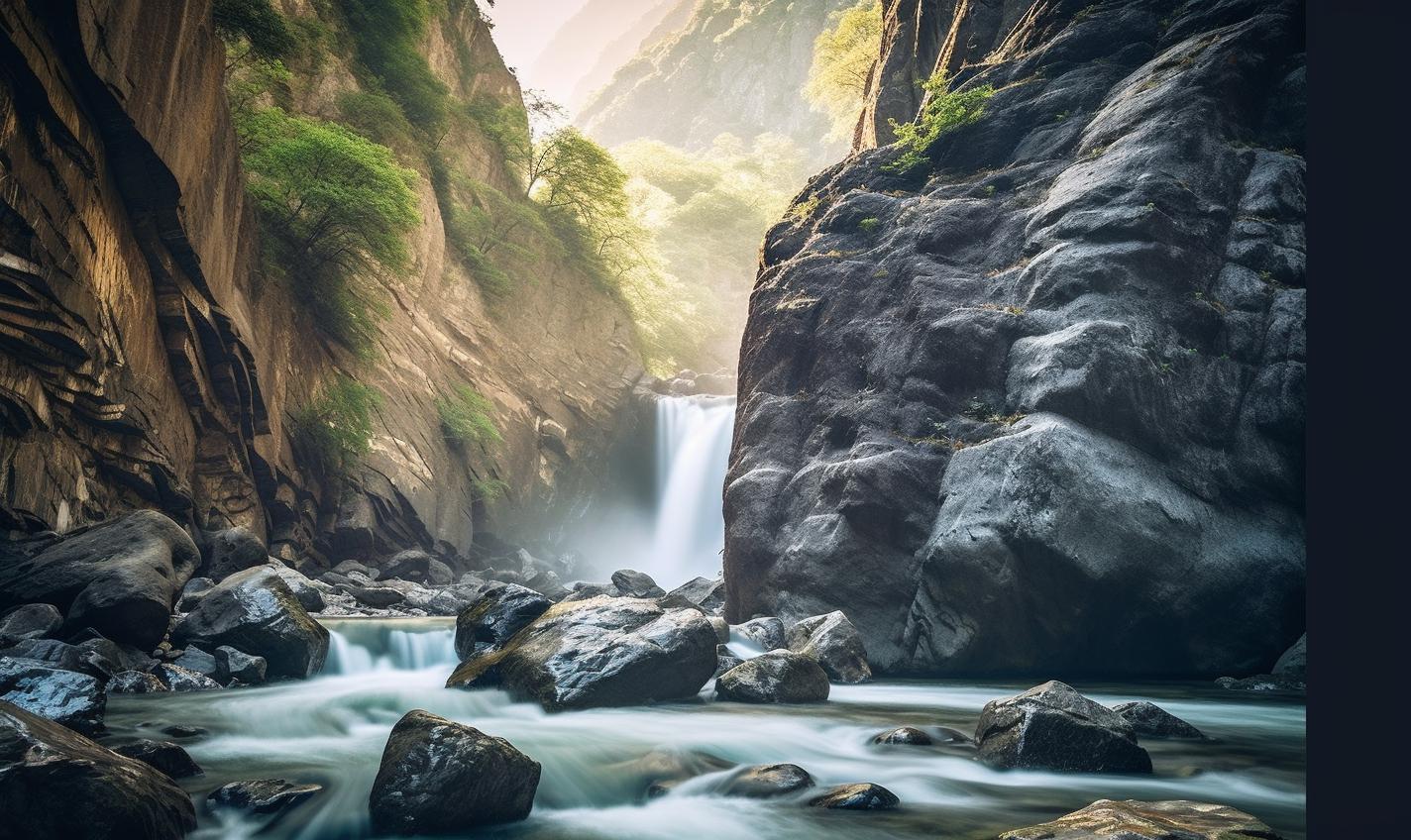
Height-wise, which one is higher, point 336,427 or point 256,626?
point 336,427

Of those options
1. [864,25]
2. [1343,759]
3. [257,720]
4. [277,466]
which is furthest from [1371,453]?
[864,25]

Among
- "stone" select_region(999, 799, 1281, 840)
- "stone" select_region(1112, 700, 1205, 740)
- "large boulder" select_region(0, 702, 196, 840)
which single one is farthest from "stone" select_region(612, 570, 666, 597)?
"stone" select_region(999, 799, 1281, 840)

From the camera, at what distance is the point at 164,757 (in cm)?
536

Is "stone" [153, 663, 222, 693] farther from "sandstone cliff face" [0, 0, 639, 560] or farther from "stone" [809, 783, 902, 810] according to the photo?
"stone" [809, 783, 902, 810]

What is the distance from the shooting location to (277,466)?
619 inches

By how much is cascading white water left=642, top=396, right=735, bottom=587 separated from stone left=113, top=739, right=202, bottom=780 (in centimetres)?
2003

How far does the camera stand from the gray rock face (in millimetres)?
5824

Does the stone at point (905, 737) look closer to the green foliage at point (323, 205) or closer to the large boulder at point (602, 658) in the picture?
the large boulder at point (602, 658)

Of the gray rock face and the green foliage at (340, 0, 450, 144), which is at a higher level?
the green foliage at (340, 0, 450, 144)

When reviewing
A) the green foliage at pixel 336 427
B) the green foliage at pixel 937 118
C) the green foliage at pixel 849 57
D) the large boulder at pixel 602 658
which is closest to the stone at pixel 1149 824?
the large boulder at pixel 602 658

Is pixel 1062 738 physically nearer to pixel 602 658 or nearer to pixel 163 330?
pixel 602 658

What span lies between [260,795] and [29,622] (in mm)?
4811

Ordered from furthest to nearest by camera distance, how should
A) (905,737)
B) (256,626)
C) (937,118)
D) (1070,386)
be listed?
(937,118) → (1070,386) → (256,626) → (905,737)

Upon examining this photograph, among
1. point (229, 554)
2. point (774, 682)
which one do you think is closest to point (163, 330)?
point (229, 554)
